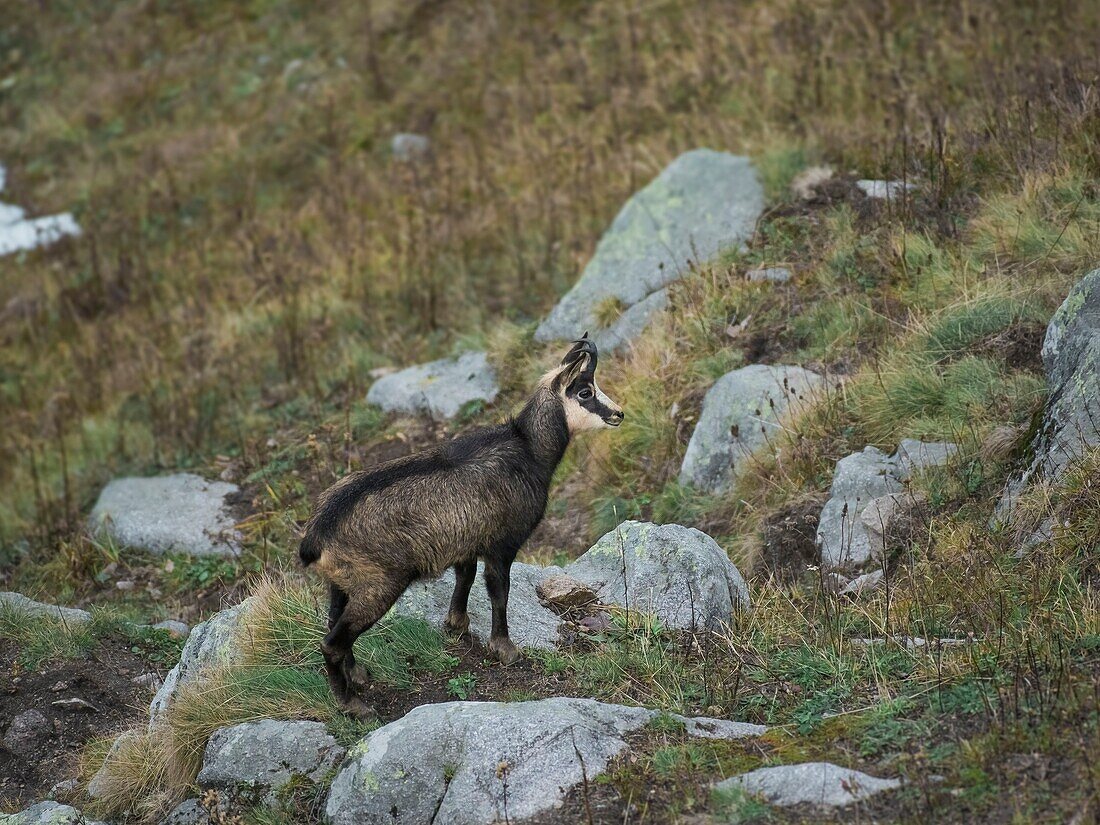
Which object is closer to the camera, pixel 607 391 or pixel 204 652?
pixel 204 652

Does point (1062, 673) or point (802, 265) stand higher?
point (1062, 673)

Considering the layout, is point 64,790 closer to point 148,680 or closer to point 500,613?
point 148,680

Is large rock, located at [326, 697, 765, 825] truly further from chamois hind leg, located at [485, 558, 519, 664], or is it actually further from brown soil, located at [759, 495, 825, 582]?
brown soil, located at [759, 495, 825, 582]

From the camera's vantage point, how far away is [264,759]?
217 inches

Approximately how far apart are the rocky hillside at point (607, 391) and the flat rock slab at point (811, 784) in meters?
0.02

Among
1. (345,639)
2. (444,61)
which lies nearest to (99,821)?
(345,639)

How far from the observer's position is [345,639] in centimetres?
574

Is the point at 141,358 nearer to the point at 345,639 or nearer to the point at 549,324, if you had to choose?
the point at 549,324

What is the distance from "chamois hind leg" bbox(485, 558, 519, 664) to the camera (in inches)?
242

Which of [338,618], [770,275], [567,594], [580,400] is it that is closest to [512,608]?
[567,594]

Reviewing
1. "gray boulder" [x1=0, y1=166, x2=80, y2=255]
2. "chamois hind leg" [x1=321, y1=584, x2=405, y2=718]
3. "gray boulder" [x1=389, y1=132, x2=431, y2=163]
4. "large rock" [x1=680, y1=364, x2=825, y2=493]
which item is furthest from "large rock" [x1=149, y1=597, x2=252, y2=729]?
"gray boulder" [x1=0, y1=166, x2=80, y2=255]

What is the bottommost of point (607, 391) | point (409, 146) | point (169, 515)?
point (169, 515)

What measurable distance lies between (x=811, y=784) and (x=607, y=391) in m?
5.68

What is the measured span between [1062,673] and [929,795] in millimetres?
925
